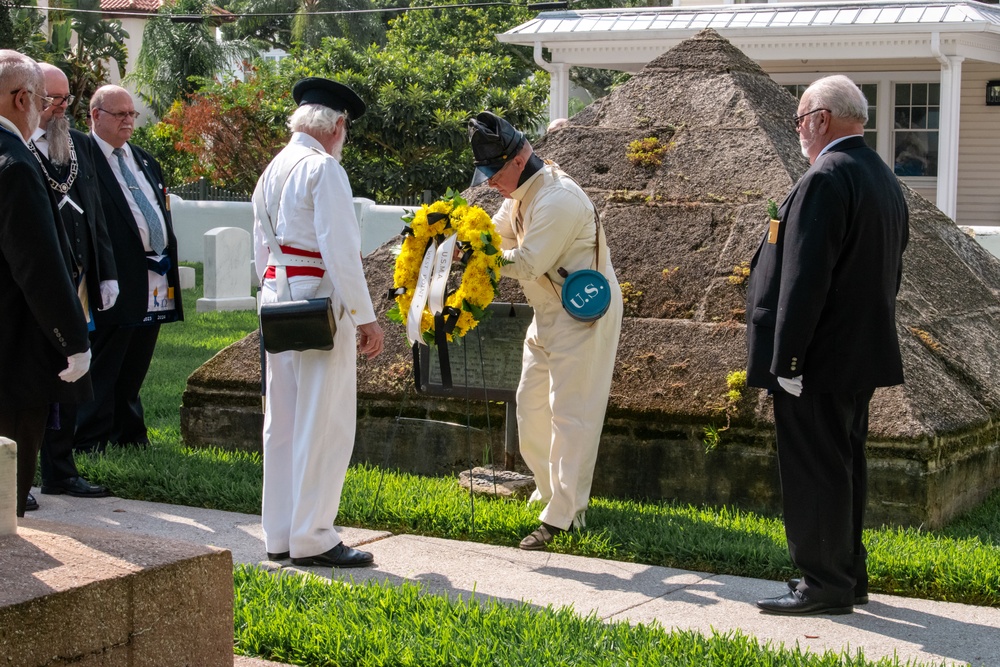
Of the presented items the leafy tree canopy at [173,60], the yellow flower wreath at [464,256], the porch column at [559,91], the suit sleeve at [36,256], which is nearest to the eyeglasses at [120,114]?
the yellow flower wreath at [464,256]

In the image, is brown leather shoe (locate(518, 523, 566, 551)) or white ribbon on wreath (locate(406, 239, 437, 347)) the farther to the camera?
white ribbon on wreath (locate(406, 239, 437, 347))

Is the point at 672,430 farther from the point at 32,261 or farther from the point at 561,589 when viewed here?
the point at 32,261

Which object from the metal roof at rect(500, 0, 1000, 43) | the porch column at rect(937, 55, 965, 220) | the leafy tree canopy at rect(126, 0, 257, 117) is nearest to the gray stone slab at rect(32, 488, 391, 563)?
the porch column at rect(937, 55, 965, 220)

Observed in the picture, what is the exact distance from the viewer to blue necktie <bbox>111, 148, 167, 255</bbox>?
7.28 m

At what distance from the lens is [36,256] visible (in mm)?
4453

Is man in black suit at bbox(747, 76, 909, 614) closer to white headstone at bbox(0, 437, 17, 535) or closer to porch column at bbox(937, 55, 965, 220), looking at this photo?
white headstone at bbox(0, 437, 17, 535)

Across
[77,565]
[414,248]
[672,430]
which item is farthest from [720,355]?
[77,565]

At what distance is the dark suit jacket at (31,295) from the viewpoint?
14.6 ft

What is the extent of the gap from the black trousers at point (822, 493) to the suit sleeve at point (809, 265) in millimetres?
216

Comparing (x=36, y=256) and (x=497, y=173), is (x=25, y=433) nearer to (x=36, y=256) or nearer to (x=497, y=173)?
(x=36, y=256)

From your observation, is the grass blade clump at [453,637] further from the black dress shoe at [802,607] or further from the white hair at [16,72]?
the white hair at [16,72]

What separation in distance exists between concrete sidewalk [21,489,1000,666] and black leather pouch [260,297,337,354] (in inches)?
37.4

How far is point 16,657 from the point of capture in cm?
293

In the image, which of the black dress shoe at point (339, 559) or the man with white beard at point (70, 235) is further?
the man with white beard at point (70, 235)
